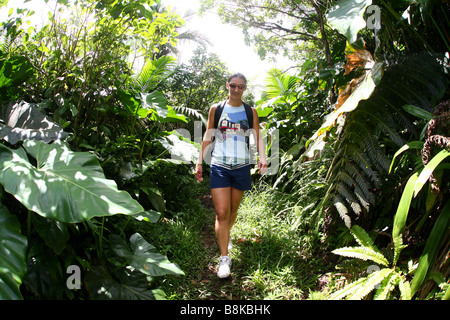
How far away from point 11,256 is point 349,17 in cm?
245

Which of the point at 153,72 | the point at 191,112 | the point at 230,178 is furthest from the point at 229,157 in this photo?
the point at 191,112

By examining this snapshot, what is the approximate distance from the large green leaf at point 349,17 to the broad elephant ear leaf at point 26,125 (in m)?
2.07

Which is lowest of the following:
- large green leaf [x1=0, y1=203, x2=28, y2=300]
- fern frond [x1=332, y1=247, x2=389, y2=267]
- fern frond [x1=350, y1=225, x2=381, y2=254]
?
fern frond [x1=332, y1=247, x2=389, y2=267]

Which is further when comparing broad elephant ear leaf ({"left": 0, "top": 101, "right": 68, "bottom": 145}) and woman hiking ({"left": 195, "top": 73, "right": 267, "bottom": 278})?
woman hiking ({"left": 195, "top": 73, "right": 267, "bottom": 278})

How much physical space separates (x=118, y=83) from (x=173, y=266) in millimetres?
2157

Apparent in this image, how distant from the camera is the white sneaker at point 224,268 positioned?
2.51 metres

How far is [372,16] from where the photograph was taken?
2.38m

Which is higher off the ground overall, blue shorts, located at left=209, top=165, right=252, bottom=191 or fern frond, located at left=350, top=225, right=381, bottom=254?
blue shorts, located at left=209, top=165, right=252, bottom=191

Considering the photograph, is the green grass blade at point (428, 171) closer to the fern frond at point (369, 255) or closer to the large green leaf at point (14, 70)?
the fern frond at point (369, 255)

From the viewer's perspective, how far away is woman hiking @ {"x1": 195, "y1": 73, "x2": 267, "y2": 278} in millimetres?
2602

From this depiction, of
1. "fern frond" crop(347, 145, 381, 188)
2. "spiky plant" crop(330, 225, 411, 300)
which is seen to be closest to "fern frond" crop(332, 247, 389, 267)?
"spiky plant" crop(330, 225, 411, 300)

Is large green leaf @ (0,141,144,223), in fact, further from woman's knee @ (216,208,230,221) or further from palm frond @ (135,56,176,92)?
palm frond @ (135,56,176,92)

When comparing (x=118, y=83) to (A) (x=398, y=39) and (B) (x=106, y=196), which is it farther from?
(A) (x=398, y=39)
